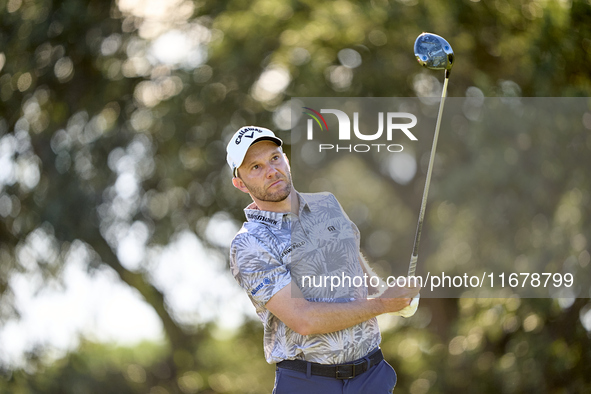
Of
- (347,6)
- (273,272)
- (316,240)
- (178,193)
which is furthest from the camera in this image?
(178,193)

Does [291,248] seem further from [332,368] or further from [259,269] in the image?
[332,368]

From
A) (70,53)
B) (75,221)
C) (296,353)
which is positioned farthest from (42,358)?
(296,353)

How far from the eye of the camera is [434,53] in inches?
108

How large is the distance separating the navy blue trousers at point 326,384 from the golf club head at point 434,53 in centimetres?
119

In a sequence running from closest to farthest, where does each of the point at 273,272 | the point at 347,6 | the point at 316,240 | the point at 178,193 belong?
the point at 273,272 → the point at 316,240 → the point at 347,6 → the point at 178,193

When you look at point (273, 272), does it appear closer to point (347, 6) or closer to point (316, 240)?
point (316, 240)

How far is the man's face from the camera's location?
246cm

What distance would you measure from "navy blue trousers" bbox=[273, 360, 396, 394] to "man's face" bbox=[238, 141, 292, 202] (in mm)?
611

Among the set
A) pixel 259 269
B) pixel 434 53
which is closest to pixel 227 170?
pixel 434 53

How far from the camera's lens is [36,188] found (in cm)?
693

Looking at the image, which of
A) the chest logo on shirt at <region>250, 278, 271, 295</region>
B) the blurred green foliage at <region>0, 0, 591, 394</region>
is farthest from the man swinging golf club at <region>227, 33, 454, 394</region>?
the blurred green foliage at <region>0, 0, 591, 394</region>

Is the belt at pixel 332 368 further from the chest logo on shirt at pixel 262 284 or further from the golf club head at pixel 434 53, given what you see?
the golf club head at pixel 434 53

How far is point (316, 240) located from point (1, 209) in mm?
5552

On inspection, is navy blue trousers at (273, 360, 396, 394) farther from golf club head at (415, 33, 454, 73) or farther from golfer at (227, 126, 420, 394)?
golf club head at (415, 33, 454, 73)
